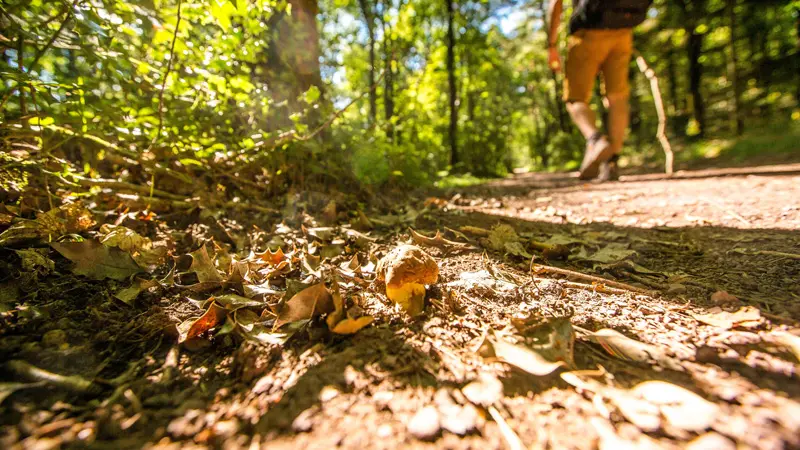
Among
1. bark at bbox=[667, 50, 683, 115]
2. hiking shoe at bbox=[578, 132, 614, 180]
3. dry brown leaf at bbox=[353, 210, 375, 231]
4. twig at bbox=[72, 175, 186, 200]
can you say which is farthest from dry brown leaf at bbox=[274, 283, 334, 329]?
bark at bbox=[667, 50, 683, 115]

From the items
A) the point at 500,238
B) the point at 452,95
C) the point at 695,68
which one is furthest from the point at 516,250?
the point at 695,68

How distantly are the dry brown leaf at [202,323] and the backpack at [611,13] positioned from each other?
13.6ft

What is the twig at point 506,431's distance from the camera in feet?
2.02

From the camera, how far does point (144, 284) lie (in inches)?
47.8

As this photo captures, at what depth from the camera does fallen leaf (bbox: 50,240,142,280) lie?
1243mm

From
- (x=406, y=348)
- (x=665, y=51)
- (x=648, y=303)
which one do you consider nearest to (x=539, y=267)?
(x=648, y=303)

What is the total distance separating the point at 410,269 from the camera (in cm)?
109

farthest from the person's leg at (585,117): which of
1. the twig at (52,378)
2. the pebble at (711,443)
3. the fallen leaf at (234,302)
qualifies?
the twig at (52,378)

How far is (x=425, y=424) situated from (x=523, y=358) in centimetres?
29

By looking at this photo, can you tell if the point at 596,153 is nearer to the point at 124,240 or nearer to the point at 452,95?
the point at 124,240

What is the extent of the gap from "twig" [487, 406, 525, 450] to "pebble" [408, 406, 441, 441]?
114mm

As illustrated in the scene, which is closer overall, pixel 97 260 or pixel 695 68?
pixel 97 260

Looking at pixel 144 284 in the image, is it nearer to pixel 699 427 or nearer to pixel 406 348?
pixel 406 348

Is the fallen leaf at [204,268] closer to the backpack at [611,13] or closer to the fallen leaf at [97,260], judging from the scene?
the fallen leaf at [97,260]
